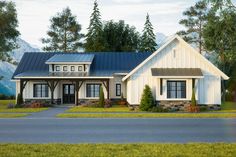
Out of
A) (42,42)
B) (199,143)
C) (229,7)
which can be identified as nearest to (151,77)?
(229,7)

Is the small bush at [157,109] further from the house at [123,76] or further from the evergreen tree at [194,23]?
the evergreen tree at [194,23]

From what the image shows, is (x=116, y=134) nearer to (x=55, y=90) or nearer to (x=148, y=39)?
(x=55, y=90)

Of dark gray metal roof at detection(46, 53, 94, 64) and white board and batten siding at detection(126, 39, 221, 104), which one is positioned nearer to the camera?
white board and batten siding at detection(126, 39, 221, 104)

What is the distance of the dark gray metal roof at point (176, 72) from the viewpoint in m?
33.8

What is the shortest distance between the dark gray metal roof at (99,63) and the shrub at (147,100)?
8.84m

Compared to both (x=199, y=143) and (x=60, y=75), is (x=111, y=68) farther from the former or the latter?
(x=199, y=143)

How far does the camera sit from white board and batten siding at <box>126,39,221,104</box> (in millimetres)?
34594

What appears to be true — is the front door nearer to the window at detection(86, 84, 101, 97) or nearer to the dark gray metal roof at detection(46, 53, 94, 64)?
the window at detection(86, 84, 101, 97)

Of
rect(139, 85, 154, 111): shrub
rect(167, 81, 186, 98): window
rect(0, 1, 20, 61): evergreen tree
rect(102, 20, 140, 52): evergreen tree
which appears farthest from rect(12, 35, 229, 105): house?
rect(102, 20, 140, 52): evergreen tree

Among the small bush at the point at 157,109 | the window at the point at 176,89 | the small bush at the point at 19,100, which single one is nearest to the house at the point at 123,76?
the window at the point at 176,89

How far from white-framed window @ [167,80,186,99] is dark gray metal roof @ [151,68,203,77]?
82 centimetres

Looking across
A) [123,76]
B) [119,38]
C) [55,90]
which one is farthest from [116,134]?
[119,38]

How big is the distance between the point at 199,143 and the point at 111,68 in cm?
3116

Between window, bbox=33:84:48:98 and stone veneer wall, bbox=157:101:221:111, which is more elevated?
window, bbox=33:84:48:98
